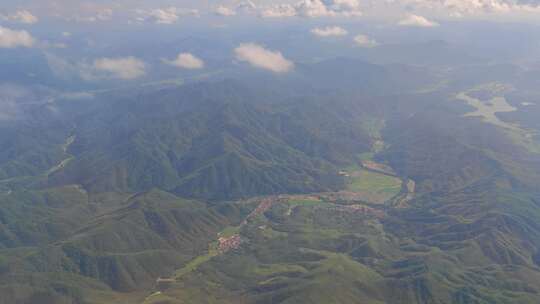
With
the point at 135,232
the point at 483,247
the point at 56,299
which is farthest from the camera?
the point at 135,232

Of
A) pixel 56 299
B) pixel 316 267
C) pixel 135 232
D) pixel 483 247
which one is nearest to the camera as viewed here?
pixel 56 299

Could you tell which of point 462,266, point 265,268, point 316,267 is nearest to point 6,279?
point 265,268

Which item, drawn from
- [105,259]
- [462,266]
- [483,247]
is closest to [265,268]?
[105,259]

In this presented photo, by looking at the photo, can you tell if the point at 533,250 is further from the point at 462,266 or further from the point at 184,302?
the point at 184,302

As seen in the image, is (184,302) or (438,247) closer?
(184,302)

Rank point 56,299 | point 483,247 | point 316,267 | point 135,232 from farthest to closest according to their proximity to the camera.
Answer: point 135,232, point 483,247, point 316,267, point 56,299

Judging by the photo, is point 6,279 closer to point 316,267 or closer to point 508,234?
point 316,267

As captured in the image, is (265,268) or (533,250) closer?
(265,268)

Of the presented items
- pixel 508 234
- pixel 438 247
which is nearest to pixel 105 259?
pixel 438 247
